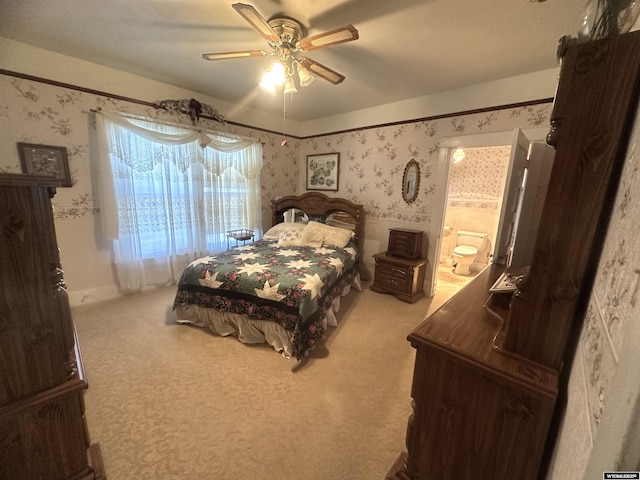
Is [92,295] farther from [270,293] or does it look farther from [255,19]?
[255,19]

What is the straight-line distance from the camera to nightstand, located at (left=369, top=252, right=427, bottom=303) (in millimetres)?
3117

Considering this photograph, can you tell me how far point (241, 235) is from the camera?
3.75m

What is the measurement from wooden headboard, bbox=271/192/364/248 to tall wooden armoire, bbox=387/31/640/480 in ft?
9.30

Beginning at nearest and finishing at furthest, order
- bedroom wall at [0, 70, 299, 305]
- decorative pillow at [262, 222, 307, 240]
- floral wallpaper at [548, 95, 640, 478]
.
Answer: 1. floral wallpaper at [548, 95, 640, 478]
2. bedroom wall at [0, 70, 299, 305]
3. decorative pillow at [262, 222, 307, 240]

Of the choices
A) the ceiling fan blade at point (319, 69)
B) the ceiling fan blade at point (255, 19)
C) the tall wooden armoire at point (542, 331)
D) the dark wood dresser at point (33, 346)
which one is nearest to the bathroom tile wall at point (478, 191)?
the ceiling fan blade at point (319, 69)

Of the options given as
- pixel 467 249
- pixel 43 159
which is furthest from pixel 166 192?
pixel 467 249

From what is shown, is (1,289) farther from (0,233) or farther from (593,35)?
(593,35)

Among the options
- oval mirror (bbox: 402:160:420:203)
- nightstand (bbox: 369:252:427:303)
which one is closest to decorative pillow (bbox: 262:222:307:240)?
nightstand (bbox: 369:252:427:303)

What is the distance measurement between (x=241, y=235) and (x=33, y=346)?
9.53ft

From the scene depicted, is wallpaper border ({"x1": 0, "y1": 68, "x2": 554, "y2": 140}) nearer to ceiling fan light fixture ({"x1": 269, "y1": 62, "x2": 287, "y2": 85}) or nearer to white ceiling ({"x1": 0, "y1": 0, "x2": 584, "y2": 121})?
white ceiling ({"x1": 0, "y1": 0, "x2": 584, "y2": 121})

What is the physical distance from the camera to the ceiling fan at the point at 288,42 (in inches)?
58.7

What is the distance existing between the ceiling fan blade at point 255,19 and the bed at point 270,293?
179 cm

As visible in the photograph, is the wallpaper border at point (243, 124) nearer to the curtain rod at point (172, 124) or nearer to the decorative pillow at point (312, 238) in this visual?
the curtain rod at point (172, 124)

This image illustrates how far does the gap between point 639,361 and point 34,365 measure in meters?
1.59
